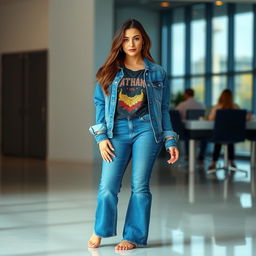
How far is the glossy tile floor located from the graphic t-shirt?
0.92 m

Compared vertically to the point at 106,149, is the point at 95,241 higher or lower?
lower

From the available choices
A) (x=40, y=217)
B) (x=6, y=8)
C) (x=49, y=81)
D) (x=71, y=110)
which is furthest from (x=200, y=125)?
(x=6, y=8)

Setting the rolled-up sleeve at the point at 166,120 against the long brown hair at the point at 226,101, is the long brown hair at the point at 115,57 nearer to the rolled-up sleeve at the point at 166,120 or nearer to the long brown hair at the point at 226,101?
the rolled-up sleeve at the point at 166,120

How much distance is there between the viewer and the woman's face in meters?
4.15

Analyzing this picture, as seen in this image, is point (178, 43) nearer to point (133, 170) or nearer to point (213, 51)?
point (213, 51)

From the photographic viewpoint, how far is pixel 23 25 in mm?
14266

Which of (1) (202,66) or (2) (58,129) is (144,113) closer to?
(2) (58,129)

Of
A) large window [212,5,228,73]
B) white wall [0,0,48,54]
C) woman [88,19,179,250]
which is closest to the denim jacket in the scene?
woman [88,19,179,250]

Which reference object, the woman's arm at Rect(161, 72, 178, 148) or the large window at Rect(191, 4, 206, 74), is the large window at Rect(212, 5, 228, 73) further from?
the woman's arm at Rect(161, 72, 178, 148)

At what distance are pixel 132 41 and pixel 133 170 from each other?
0.85 metres

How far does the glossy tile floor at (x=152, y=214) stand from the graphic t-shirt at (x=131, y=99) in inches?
36.4

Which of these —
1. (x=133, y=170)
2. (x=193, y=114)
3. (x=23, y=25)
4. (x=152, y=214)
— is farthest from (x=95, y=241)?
(x=23, y=25)

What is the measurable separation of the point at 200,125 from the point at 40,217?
17.5 ft

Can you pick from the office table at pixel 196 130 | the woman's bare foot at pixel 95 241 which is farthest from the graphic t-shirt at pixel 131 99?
the office table at pixel 196 130
